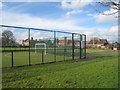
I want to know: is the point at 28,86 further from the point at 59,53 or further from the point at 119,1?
the point at 59,53

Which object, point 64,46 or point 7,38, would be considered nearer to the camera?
point 7,38

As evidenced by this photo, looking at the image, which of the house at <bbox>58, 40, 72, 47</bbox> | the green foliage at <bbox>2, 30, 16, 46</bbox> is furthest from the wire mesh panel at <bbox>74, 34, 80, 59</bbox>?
the green foliage at <bbox>2, 30, 16, 46</bbox>

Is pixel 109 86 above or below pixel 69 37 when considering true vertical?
below

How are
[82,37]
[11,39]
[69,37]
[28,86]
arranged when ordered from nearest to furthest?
[28,86]
[11,39]
[69,37]
[82,37]

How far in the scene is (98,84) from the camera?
488 cm

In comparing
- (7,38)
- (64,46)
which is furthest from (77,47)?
(7,38)

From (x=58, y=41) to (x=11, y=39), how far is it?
6084 millimetres

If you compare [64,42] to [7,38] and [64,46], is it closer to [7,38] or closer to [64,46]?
[64,46]

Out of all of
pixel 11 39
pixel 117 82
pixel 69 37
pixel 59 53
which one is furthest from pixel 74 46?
pixel 117 82

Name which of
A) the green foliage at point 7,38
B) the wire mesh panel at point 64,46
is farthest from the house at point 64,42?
the green foliage at point 7,38

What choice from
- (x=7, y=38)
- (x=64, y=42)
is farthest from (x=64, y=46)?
(x=7, y=38)

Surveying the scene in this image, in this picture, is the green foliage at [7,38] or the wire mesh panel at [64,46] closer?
the green foliage at [7,38]

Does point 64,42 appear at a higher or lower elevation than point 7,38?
Answer: lower

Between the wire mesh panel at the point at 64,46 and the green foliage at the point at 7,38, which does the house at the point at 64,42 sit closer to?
the wire mesh panel at the point at 64,46
